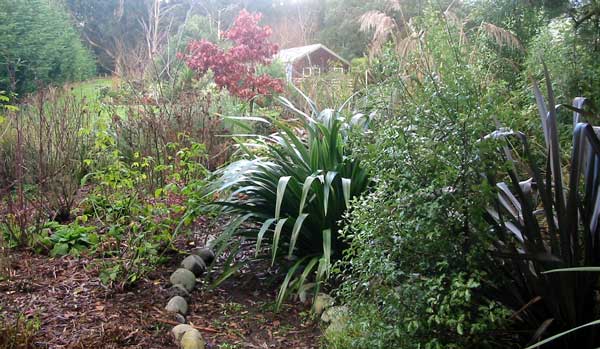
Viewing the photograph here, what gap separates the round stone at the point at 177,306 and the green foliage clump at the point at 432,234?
1.20 meters

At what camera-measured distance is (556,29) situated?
3.93 metres

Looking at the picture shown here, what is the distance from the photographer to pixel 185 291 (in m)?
3.02

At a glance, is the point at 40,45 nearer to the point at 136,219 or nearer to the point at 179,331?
the point at 136,219

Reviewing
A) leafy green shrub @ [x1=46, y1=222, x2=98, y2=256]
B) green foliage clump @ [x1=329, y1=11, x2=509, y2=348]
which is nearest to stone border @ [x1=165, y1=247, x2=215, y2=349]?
leafy green shrub @ [x1=46, y1=222, x2=98, y2=256]

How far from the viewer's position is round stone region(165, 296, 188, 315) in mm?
2806

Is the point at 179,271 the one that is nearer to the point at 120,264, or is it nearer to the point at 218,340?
the point at 120,264

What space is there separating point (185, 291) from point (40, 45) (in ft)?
27.2

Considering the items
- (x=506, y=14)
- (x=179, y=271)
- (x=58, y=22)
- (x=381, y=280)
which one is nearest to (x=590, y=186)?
(x=381, y=280)

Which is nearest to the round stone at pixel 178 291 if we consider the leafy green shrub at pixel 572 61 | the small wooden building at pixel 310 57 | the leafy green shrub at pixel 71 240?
the leafy green shrub at pixel 71 240

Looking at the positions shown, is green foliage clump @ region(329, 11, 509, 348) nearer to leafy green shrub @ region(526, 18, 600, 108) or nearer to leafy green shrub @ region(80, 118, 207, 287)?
leafy green shrub @ region(80, 118, 207, 287)

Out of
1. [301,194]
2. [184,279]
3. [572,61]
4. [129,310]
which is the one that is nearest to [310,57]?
[572,61]

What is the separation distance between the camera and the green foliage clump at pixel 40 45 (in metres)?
8.58

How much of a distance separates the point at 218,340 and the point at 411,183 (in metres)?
1.37

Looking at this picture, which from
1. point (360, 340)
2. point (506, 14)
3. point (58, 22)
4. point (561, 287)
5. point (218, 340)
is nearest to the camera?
point (561, 287)
